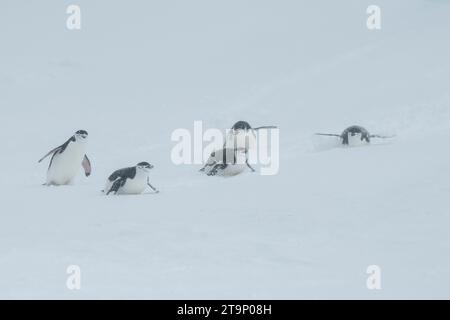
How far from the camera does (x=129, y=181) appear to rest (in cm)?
688

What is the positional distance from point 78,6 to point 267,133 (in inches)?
732

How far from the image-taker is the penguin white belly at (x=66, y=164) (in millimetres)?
7887

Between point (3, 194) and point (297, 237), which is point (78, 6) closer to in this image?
point (3, 194)

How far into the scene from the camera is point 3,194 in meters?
6.91

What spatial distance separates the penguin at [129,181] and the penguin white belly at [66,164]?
3.67ft

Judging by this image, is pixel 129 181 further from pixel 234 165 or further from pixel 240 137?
pixel 240 137

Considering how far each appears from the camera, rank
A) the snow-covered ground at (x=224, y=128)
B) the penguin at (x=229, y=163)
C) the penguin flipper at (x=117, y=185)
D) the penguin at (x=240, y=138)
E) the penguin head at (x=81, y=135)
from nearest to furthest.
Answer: the snow-covered ground at (x=224, y=128), the penguin flipper at (x=117, y=185), the penguin head at (x=81, y=135), the penguin at (x=229, y=163), the penguin at (x=240, y=138)

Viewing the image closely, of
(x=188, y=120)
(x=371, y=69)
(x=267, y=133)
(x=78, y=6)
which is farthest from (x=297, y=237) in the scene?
(x=78, y=6)

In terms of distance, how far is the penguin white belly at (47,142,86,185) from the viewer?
25.9 ft

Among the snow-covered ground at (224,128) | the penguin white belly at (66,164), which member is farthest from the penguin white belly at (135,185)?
the penguin white belly at (66,164)

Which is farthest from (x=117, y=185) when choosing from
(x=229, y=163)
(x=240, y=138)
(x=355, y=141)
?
(x=355, y=141)

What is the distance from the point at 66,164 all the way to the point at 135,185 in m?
1.38

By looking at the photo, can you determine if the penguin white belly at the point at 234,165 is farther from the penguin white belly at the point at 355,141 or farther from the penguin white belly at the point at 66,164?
the penguin white belly at the point at 355,141

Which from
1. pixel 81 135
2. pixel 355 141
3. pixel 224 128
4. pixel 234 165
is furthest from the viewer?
pixel 224 128
